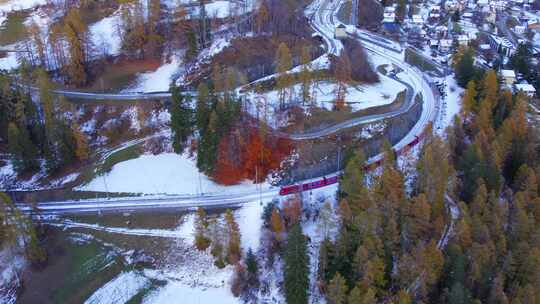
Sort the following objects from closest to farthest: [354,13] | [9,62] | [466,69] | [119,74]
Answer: [466,69] → [119,74] → [9,62] → [354,13]

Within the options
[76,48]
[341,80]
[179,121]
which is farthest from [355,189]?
[76,48]

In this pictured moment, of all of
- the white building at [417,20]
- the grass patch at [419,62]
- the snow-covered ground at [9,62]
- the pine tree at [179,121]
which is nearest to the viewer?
the pine tree at [179,121]

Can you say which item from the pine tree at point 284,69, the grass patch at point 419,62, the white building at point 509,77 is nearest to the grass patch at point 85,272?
the pine tree at point 284,69

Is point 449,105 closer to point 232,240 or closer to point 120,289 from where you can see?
point 232,240

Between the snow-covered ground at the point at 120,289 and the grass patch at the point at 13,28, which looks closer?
the snow-covered ground at the point at 120,289

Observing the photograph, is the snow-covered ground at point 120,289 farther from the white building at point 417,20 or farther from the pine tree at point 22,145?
the white building at point 417,20

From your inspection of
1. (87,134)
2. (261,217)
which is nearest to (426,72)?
(261,217)
